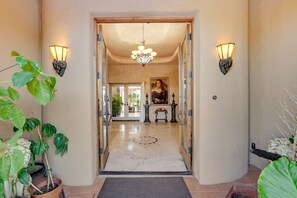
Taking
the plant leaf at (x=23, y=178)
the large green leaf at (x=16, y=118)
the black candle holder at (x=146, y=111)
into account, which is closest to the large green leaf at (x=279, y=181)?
the large green leaf at (x=16, y=118)

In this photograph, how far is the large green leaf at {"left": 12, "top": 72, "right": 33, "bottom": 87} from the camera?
110 centimetres

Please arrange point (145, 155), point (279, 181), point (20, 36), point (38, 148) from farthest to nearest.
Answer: point (145, 155) → point (20, 36) → point (38, 148) → point (279, 181)

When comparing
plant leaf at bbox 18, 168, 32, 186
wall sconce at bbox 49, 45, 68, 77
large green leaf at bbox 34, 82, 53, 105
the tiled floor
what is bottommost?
the tiled floor

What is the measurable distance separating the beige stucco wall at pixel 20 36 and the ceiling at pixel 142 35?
1771mm

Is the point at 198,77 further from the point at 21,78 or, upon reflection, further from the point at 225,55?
the point at 21,78

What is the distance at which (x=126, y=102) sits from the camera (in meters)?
9.63

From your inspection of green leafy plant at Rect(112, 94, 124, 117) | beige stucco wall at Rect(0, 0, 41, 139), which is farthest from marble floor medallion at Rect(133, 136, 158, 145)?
green leafy plant at Rect(112, 94, 124, 117)

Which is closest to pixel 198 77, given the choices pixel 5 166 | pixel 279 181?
Result: pixel 279 181

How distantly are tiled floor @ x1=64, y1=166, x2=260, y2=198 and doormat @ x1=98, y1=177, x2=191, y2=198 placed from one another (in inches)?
3.3

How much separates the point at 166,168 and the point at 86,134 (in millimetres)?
1547

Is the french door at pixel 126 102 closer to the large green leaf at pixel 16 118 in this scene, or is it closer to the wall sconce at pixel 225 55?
the wall sconce at pixel 225 55

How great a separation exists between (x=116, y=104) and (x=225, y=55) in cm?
757

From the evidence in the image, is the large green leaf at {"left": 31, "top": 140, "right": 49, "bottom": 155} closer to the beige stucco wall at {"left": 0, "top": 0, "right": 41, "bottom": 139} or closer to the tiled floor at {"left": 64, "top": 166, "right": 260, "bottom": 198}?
the beige stucco wall at {"left": 0, "top": 0, "right": 41, "bottom": 139}

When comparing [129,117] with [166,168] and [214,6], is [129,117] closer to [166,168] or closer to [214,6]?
[166,168]
